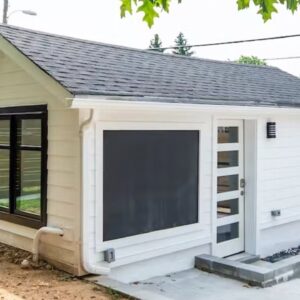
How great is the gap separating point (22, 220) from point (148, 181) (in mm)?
1805

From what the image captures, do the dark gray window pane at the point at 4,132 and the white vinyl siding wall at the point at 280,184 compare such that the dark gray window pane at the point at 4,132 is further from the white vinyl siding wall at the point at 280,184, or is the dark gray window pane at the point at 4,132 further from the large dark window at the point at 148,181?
the white vinyl siding wall at the point at 280,184

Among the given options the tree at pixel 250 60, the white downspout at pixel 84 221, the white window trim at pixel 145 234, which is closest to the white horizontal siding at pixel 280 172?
the white window trim at pixel 145 234

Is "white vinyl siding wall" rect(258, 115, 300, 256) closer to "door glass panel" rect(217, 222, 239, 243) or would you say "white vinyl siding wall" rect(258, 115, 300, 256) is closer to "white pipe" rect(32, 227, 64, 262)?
"door glass panel" rect(217, 222, 239, 243)

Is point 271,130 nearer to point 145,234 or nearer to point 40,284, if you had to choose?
point 145,234

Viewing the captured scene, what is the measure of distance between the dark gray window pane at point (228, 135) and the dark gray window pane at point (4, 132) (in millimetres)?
3156

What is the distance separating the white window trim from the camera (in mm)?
6004

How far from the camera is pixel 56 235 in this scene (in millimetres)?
6238

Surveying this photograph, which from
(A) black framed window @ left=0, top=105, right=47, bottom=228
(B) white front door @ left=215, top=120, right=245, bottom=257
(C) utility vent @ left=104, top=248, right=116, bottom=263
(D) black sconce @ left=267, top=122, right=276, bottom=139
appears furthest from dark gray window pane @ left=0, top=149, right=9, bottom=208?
(D) black sconce @ left=267, top=122, right=276, bottom=139

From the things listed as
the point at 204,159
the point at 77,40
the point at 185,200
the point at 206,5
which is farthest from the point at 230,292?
the point at 77,40

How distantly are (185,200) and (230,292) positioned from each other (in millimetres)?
1437

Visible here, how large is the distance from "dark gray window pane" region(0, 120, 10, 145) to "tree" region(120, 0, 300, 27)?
4367 mm

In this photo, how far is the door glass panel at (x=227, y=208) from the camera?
7.81 m

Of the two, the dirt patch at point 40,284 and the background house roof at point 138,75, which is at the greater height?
the background house roof at point 138,75

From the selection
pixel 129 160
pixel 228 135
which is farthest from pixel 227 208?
pixel 129 160
